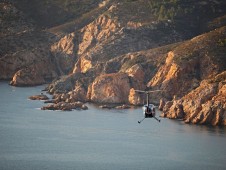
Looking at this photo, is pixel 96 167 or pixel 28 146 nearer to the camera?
pixel 96 167

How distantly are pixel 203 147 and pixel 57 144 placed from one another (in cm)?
2976

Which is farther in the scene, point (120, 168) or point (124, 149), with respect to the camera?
point (124, 149)

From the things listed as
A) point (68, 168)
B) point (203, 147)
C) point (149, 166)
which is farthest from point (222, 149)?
point (68, 168)

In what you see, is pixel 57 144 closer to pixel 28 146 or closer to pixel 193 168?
pixel 28 146

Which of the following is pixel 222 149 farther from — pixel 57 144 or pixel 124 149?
pixel 57 144

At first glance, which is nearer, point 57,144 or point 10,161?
point 10,161

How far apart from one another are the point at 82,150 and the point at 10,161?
55.3ft

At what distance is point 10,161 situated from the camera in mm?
184000

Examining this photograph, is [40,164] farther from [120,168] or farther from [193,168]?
[193,168]

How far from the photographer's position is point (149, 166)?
596ft

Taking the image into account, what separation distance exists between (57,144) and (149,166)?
25.5m

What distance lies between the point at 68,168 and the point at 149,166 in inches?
597

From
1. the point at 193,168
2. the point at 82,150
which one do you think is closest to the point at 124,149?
the point at 82,150

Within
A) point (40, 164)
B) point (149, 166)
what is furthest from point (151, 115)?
point (40, 164)
